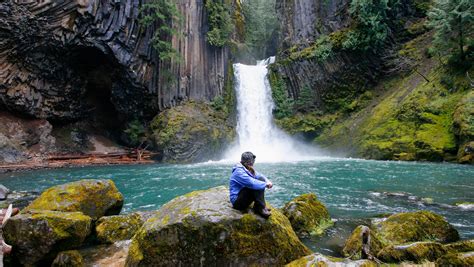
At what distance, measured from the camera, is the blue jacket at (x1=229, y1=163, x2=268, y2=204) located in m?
5.59

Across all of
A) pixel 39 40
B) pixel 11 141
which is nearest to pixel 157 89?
pixel 39 40

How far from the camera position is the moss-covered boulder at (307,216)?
7969 millimetres

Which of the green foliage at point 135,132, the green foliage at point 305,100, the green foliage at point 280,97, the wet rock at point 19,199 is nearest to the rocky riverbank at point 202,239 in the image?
the wet rock at point 19,199

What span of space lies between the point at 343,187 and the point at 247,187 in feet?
29.5

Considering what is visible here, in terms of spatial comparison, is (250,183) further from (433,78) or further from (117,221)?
(433,78)

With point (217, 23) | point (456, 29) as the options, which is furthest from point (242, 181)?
point (217, 23)

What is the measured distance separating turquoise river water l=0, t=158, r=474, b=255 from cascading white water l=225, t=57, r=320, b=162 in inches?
429

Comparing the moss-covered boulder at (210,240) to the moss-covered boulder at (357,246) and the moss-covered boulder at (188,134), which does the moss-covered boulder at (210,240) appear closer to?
the moss-covered boulder at (357,246)

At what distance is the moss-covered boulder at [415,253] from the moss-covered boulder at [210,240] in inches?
54.8

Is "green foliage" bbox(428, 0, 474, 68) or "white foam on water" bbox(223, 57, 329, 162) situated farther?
"white foam on water" bbox(223, 57, 329, 162)

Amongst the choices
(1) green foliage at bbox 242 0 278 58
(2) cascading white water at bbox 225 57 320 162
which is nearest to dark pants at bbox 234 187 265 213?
(2) cascading white water at bbox 225 57 320 162

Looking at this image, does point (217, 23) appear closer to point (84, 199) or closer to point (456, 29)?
point (456, 29)

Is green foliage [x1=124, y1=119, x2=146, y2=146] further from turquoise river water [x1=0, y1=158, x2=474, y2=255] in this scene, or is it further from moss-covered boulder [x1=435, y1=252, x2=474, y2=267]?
moss-covered boulder [x1=435, y1=252, x2=474, y2=267]

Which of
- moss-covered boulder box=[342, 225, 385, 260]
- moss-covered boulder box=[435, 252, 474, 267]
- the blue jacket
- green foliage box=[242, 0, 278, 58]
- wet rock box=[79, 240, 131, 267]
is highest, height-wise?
green foliage box=[242, 0, 278, 58]
